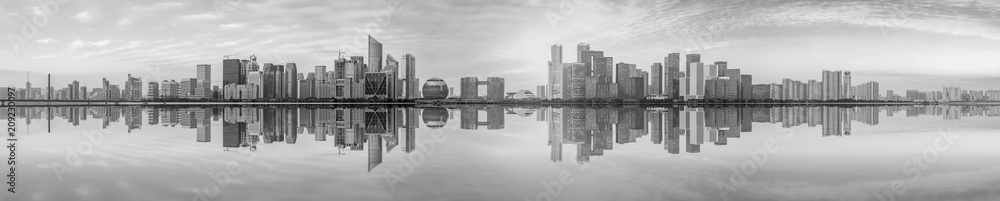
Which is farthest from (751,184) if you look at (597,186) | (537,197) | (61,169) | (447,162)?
(61,169)

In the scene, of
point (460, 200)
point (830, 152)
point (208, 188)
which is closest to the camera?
point (460, 200)

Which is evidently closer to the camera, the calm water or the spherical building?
the calm water

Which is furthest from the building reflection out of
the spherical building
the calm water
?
the calm water

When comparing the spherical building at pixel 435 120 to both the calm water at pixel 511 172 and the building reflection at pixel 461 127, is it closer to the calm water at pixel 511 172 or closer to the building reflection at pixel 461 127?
the building reflection at pixel 461 127

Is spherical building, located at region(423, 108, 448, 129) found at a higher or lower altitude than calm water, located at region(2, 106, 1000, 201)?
lower

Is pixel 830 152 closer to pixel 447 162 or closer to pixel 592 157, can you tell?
pixel 592 157

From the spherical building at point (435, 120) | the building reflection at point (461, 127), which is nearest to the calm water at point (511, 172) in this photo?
the building reflection at point (461, 127)

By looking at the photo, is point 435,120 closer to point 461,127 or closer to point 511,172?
point 461,127

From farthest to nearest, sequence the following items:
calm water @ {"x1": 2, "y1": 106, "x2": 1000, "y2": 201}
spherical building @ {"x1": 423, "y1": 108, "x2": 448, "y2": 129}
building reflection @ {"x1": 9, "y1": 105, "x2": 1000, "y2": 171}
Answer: spherical building @ {"x1": 423, "y1": 108, "x2": 448, "y2": 129}
building reflection @ {"x1": 9, "y1": 105, "x2": 1000, "y2": 171}
calm water @ {"x1": 2, "y1": 106, "x2": 1000, "y2": 201}

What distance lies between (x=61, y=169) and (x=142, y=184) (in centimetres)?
402

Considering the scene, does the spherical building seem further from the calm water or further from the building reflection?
the calm water

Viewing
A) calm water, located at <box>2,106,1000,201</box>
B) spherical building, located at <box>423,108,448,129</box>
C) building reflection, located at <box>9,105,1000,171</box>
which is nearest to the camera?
calm water, located at <box>2,106,1000,201</box>

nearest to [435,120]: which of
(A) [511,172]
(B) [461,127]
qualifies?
(B) [461,127]

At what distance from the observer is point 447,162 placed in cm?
1492
